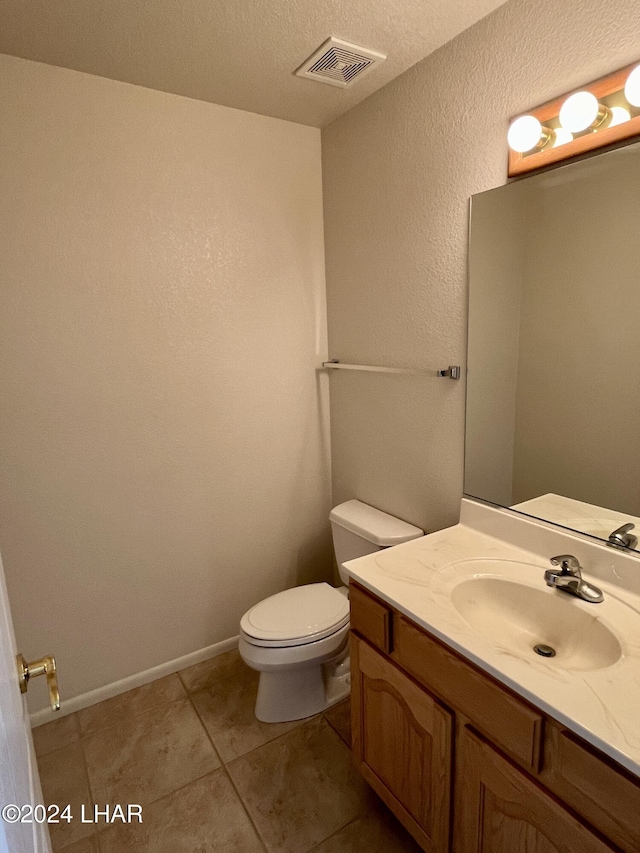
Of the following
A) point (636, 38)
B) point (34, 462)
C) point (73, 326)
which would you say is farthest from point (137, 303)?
point (636, 38)

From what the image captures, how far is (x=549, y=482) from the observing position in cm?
150

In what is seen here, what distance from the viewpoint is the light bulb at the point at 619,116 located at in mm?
1196

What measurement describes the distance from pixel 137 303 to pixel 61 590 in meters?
1.17

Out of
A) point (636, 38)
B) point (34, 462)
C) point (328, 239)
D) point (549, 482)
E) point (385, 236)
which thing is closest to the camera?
point (636, 38)

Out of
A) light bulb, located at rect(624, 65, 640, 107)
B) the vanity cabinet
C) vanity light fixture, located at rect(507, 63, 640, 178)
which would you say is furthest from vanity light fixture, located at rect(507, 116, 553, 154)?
the vanity cabinet

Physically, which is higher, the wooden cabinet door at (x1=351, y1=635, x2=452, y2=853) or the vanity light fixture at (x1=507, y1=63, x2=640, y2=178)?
the vanity light fixture at (x1=507, y1=63, x2=640, y2=178)

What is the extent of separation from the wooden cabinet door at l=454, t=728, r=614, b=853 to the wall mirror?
66cm

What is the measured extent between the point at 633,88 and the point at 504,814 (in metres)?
1.65

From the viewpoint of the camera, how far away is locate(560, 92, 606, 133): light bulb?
122 cm

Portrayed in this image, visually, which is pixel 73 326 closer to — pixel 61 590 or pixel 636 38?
pixel 61 590

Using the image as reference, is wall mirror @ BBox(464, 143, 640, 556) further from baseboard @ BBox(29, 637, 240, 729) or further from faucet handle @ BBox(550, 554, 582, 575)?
baseboard @ BBox(29, 637, 240, 729)

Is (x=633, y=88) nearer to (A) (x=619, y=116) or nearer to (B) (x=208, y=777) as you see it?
(A) (x=619, y=116)

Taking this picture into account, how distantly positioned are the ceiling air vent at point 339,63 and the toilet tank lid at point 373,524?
1.68m

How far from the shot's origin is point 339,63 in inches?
66.0
